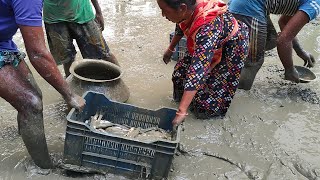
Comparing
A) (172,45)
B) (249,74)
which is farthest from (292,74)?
(172,45)

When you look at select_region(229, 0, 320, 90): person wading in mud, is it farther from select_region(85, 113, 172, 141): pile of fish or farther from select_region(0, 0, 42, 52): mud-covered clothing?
select_region(0, 0, 42, 52): mud-covered clothing

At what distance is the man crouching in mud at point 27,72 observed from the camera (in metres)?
2.49

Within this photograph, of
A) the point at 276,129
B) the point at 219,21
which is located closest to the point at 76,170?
the point at 219,21

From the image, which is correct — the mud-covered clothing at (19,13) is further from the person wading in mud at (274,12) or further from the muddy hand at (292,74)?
the muddy hand at (292,74)

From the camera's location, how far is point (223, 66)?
3.91 meters

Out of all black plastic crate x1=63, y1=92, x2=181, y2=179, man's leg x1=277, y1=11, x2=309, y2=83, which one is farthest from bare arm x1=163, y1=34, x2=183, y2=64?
black plastic crate x1=63, y1=92, x2=181, y2=179

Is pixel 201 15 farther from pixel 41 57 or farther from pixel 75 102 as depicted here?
pixel 41 57

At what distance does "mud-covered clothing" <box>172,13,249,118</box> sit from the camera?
3.35m

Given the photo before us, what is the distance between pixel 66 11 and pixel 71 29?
24cm

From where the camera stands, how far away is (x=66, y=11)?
12.4ft

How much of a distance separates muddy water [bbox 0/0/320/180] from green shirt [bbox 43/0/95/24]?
2.93 ft

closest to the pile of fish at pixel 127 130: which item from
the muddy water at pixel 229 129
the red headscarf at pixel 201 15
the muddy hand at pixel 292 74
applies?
the muddy water at pixel 229 129

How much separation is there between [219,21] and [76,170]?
175 cm

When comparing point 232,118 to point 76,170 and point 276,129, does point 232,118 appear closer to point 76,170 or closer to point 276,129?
point 276,129
